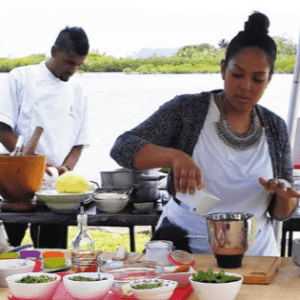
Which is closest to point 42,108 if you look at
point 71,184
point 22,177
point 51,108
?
point 51,108

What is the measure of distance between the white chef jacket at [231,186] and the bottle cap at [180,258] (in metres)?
0.36

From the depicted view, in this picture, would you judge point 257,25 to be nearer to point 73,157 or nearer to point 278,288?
point 278,288

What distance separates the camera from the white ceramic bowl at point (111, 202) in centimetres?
311

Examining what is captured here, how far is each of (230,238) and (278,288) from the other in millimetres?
229

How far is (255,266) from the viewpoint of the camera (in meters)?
2.04

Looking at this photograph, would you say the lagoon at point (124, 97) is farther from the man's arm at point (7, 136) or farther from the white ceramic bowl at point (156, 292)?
the white ceramic bowl at point (156, 292)

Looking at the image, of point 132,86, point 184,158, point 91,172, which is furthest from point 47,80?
point 132,86

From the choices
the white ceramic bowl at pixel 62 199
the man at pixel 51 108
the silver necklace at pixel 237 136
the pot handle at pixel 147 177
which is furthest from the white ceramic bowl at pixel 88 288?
the man at pixel 51 108

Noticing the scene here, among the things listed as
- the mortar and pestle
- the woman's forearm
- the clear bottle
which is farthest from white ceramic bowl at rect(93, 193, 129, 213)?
the clear bottle

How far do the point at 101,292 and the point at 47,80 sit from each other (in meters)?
2.85

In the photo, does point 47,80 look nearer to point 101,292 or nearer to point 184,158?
point 184,158

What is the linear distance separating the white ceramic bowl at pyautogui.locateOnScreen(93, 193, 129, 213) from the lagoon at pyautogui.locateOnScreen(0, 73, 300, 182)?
16.9 feet

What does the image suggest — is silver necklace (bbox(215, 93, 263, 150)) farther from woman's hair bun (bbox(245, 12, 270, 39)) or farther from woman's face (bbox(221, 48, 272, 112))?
woman's hair bun (bbox(245, 12, 270, 39))

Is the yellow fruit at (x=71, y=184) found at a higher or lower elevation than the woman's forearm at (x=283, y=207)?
lower
